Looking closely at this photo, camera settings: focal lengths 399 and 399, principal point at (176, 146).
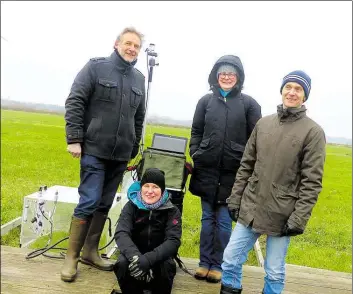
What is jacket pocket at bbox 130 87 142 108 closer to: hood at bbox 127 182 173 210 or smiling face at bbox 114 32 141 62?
smiling face at bbox 114 32 141 62

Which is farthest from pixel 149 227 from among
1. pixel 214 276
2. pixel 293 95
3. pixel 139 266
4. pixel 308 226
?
pixel 308 226

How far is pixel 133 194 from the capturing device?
3.76 meters

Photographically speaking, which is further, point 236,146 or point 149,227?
point 236,146

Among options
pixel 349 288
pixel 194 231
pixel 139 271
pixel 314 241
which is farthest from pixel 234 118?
pixel 314 241

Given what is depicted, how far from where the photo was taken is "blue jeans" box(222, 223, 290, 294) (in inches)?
128

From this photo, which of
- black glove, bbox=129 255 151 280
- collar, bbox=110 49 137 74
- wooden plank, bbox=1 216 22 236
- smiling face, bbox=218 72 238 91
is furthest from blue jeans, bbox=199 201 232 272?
wooden plank, bbox=1 216 22 236

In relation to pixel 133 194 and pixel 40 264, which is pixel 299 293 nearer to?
pixel 133 194

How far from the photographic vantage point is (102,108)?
3.78m

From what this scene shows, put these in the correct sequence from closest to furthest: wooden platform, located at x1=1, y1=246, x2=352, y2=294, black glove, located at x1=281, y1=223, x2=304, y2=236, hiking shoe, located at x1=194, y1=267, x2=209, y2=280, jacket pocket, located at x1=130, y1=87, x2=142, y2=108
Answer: black glove, located at x1=281, y1=223, x2=304, y2=236, wooden platform, located at x1=1, y1=246, x2=352, y2=294, jacket pocket, located at x1=130, y1=87, x2=142, y2=108, hiking shoe, located at x1=194, y1=267, x2=209, y2=280

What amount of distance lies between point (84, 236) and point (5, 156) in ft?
54.9

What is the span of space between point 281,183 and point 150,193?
1185 mm

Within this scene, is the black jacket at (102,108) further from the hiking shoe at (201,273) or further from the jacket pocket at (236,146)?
the hiking shoe at (201,273)

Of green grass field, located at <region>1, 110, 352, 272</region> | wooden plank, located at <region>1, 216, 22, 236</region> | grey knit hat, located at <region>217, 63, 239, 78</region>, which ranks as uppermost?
grey knit hat, located at <region>217, 63, 239, 78</region>

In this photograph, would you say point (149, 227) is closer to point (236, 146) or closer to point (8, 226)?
point (236, 146)
